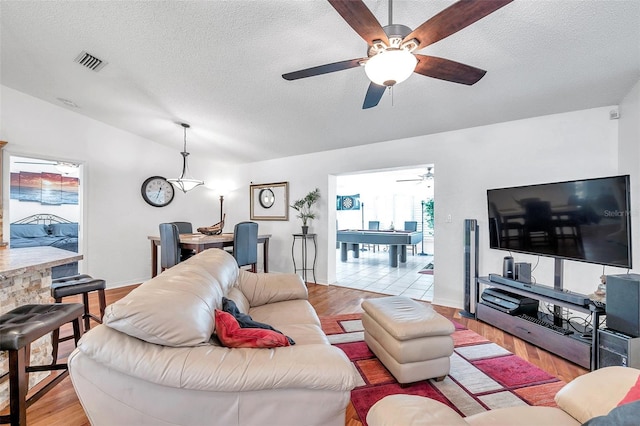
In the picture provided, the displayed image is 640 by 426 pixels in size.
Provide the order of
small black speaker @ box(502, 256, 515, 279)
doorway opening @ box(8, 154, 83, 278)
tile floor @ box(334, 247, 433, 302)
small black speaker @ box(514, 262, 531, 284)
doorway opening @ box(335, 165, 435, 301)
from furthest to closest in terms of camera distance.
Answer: doorway opening @ box(8, 154, 83, 278), doorway opening @ box(335, 165, 435, 301), tile floor @ box(334, 247, 433, 302), small black speaker @ box(502, 256, 515, 279), small black speaker @ box(514, 262, 531, 284)

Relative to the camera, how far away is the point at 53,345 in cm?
216

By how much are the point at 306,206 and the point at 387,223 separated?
524 centimetres

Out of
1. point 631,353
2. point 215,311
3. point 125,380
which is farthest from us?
point 631,353

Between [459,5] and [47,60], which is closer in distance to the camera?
[459,5]

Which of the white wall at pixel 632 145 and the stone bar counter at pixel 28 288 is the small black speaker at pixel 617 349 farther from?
the stone bar counter at pixel 28 288

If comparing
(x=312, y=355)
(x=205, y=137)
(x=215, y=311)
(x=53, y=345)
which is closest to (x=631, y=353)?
(x=312, y=355)

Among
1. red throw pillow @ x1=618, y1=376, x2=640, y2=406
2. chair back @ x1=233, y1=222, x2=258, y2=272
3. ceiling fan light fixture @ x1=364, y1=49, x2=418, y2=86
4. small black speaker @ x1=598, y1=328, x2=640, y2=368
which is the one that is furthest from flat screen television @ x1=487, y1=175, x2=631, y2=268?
chair back @ x1=233, y1=222, x2=258, y2=272

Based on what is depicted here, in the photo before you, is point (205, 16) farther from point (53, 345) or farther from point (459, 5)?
point (53, 345)

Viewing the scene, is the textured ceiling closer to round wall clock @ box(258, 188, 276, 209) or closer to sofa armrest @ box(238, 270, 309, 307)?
round wall clock @ box(258, 188, 276, 209)

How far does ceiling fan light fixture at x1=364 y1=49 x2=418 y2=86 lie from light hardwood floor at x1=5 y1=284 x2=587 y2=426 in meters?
1.99

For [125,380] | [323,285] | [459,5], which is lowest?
[323,285]

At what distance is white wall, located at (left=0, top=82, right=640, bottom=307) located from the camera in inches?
119

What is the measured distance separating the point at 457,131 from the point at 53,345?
15.2 feet

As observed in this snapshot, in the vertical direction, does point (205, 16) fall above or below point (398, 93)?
above
